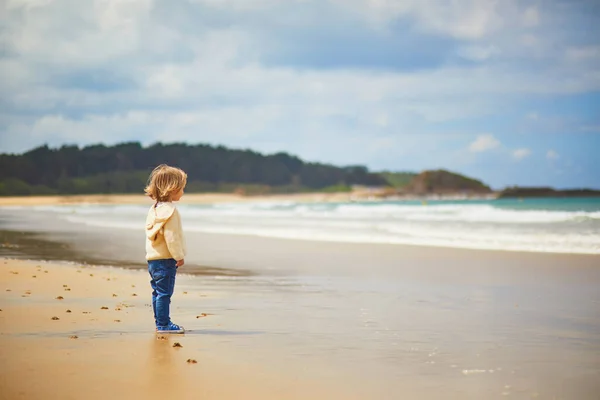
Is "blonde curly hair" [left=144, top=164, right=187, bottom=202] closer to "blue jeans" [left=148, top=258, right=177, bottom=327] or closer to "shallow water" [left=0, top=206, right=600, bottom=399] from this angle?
"blue jeans" [left=148, top=258, right=177, bottom=327]

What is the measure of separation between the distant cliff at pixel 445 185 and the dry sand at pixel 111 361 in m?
108

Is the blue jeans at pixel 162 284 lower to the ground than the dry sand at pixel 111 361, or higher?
higher

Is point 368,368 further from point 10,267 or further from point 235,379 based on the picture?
point 10,267

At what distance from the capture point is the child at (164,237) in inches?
208

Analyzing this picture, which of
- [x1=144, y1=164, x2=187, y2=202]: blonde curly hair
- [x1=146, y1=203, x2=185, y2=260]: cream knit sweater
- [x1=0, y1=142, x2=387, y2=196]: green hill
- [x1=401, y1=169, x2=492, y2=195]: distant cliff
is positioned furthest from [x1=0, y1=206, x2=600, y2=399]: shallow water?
[x1=401, y1=169, x2=492, y2=195]: distant cliff

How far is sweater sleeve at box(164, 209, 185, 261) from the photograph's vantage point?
17.3ft

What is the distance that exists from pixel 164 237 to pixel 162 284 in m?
0.36

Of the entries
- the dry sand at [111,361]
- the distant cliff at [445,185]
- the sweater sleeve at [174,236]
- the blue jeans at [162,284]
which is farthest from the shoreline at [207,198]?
the sweater sleeve at [174,236]

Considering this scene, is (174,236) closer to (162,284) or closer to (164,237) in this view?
(164,237)

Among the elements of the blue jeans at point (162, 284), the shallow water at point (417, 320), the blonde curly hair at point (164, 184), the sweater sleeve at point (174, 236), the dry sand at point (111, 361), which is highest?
the blonde curly hair at point (164, 184)

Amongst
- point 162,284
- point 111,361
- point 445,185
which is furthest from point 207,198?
point 111,361

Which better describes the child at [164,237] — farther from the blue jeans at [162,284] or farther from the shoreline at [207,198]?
the shoreline at [207,198]

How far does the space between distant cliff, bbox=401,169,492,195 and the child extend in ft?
356

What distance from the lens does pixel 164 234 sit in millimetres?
5301
